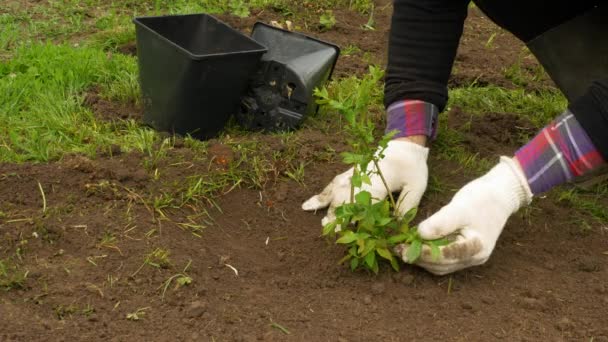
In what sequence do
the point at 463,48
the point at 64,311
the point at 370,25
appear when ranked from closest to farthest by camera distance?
the point at 64,311, the point at 463,48, the point at 370,25

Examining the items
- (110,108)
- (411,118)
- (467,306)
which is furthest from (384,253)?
(110,108)

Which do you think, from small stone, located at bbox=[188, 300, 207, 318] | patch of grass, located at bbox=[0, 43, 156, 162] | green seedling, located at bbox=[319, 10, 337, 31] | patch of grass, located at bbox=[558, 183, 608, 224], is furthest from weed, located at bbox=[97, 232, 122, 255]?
green seedling, located at bbox=[319, 10, 337, 31]

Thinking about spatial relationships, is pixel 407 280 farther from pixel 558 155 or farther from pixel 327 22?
pixel 327 22

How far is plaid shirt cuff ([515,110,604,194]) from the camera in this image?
2086 mm

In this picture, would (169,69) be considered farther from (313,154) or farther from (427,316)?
(427,316)

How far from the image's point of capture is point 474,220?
6.88 feet

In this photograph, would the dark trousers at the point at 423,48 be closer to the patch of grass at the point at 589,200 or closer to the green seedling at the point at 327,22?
the patch of grass at the point at 589,200

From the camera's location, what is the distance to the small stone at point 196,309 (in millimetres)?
1936

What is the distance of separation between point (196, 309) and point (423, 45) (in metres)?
1.12

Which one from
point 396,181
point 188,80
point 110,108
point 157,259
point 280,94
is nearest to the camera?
point 157,259

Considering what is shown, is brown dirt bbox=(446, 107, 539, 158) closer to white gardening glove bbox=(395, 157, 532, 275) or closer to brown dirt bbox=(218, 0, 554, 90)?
brown dirt bbox=(218, 0, 554, 90)

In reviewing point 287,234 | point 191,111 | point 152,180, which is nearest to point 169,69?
point 191,111

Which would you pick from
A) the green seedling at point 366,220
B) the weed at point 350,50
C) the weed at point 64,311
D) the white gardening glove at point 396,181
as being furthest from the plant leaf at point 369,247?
the weed at point 350,50

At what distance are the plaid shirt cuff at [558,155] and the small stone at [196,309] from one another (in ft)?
3.04
